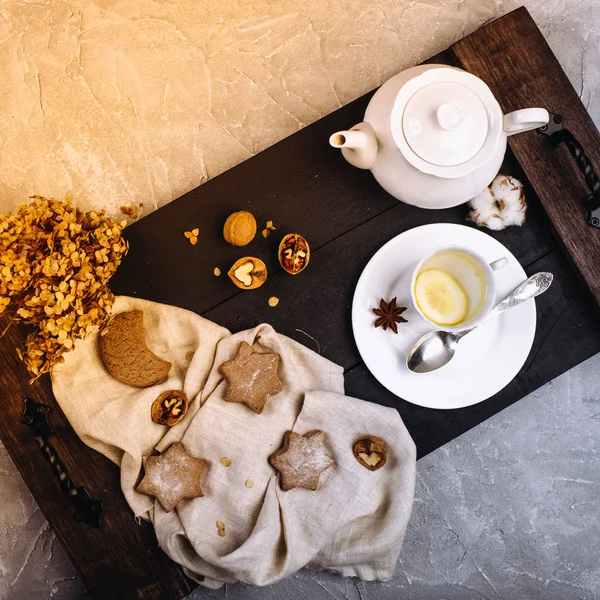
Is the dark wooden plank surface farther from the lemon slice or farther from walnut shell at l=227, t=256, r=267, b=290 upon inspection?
walnut shell at l=227, t=256, r=267, b=290

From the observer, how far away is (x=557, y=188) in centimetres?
98

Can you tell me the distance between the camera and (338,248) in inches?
39.4

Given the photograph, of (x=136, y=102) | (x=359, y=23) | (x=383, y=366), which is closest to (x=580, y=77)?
(x=359, y=23)

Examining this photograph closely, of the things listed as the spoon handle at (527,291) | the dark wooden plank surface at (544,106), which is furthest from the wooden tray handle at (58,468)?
the dark wooden plank surface at (544,106)

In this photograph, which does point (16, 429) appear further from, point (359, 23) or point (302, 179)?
point (359, 23)

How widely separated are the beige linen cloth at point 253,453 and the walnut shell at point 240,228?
0.16m

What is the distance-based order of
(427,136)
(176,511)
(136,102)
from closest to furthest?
(427,136)
(176,511)
(136,102)

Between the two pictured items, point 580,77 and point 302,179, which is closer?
point 302,179

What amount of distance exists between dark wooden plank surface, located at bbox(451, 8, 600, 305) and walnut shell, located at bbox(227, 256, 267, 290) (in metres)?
0.52

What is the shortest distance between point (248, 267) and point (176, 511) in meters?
0.45

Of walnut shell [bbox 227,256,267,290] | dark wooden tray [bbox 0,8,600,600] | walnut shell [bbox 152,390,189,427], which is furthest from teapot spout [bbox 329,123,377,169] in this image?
walnut shell [bbox 152,390,189,427]

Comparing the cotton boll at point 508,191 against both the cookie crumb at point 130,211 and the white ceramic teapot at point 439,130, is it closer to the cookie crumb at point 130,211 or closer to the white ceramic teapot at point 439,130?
the white ceramic teapot at point 439,130

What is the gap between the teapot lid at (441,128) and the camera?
2.56 feet

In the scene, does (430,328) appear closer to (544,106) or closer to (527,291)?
(527,291)
